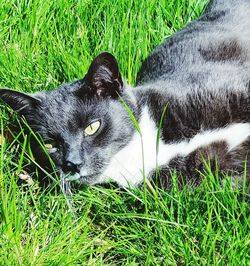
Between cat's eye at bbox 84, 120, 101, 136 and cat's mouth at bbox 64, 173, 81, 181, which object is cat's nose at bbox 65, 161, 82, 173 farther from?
cat's eye at bbox 84, 120, 101, 136

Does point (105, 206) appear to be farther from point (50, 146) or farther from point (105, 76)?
point (105, 76)

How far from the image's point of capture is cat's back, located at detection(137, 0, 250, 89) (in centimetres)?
207

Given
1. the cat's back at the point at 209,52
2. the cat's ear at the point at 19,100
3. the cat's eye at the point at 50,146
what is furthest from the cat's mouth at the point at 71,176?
the cat's back at the point at 209,52

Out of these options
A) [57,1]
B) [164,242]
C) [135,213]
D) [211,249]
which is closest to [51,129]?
[135,213]

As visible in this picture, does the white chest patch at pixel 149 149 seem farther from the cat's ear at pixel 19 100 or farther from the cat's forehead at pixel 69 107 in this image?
the cat's ear at pixel 19 100

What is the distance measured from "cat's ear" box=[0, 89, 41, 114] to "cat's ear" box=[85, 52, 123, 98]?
21 cm

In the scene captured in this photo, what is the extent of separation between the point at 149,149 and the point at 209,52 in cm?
50

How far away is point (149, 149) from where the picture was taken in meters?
2.02

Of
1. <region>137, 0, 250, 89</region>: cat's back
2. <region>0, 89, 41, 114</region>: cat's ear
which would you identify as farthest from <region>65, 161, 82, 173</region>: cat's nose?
<region>137, 0, 250, 89</region>: cat's back

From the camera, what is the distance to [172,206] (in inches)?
70.7

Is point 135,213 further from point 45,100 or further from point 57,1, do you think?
point 57,1

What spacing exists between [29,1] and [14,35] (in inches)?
7.4

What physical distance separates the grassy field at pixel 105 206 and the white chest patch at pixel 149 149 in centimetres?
8

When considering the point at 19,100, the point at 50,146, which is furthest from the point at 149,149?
the point at 19,100
